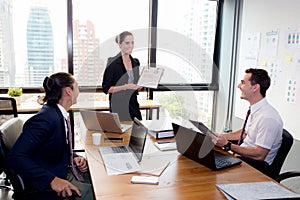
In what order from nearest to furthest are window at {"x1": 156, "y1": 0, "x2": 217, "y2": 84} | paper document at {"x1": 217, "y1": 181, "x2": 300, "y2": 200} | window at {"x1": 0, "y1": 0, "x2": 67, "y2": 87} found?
paper document at {"x1": 217, "y1": 181, "x2": 300, "y2": 200}, window at {"x1": 0, "y1": 0, "x2": 67, "y2": 87}, window at {"x1": 156, "y1": 0, "x2": 217, "y2": 84}

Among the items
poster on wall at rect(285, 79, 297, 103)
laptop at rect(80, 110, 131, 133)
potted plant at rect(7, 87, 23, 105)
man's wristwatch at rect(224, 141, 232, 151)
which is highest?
poster on wall at rect(285, 79, 297, 103)

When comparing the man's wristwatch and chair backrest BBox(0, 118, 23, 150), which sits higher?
chair backrest BBox(0, 118, 23, 150)

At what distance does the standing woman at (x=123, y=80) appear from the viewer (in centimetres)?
263

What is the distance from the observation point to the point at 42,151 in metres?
1.46

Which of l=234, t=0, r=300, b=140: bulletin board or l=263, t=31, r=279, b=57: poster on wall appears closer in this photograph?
l=234, t=0, r=300, b=140: bulletin board

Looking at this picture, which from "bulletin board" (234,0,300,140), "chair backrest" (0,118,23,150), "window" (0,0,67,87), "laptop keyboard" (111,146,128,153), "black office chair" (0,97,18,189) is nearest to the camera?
"chair backrest" (0,118,23,150)

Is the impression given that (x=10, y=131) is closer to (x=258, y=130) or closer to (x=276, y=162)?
(x=258, y=130)

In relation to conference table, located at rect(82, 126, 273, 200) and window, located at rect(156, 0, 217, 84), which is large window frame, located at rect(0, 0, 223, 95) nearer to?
window, located at rect(156, 0, 217, 84)

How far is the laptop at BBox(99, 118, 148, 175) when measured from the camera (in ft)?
4.82

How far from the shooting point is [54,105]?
1.57 m

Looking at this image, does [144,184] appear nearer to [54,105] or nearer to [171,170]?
[171,170]

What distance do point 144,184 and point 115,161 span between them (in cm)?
32

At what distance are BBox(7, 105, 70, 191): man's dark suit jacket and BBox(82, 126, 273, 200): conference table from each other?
0.19 meters

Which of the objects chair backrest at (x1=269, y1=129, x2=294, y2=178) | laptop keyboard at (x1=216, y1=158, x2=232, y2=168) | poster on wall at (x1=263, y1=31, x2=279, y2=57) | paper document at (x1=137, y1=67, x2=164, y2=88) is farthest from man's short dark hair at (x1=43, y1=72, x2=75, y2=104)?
poster on wall at (x1=263, y1=31, x2=279, y2=57)
